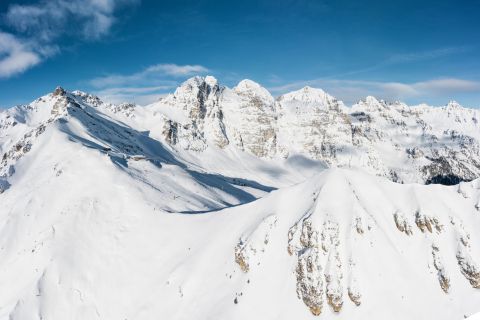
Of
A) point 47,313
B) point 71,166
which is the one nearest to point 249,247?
point 47,313

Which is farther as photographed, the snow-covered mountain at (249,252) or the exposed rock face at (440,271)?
the snow-covered mountain at (249,252)

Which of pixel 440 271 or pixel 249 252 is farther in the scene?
pixel 249 252

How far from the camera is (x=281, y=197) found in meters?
49.4

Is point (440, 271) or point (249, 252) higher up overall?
point (440, 271)

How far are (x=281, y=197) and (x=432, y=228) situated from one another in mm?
16669

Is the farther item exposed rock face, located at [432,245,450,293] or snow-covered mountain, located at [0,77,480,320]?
snow-covered mountain, located at [0,77,480,320]

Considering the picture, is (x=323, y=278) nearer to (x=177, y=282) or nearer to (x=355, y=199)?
(x=355, y=199)

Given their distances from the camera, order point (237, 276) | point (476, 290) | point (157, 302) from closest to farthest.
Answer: point (476, 290) < point (237, 276) < point (157, 302)

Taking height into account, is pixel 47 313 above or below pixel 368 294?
below

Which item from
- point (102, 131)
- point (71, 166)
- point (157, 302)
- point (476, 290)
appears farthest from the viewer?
point (102, 131)

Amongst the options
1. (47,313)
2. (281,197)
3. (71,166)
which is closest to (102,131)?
(71,166)

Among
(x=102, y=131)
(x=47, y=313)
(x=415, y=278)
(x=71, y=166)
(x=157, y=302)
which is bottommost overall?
(x=47, y=313)

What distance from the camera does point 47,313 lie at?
5234 centimetres

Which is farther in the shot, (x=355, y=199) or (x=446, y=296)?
(x=355, y=199)
